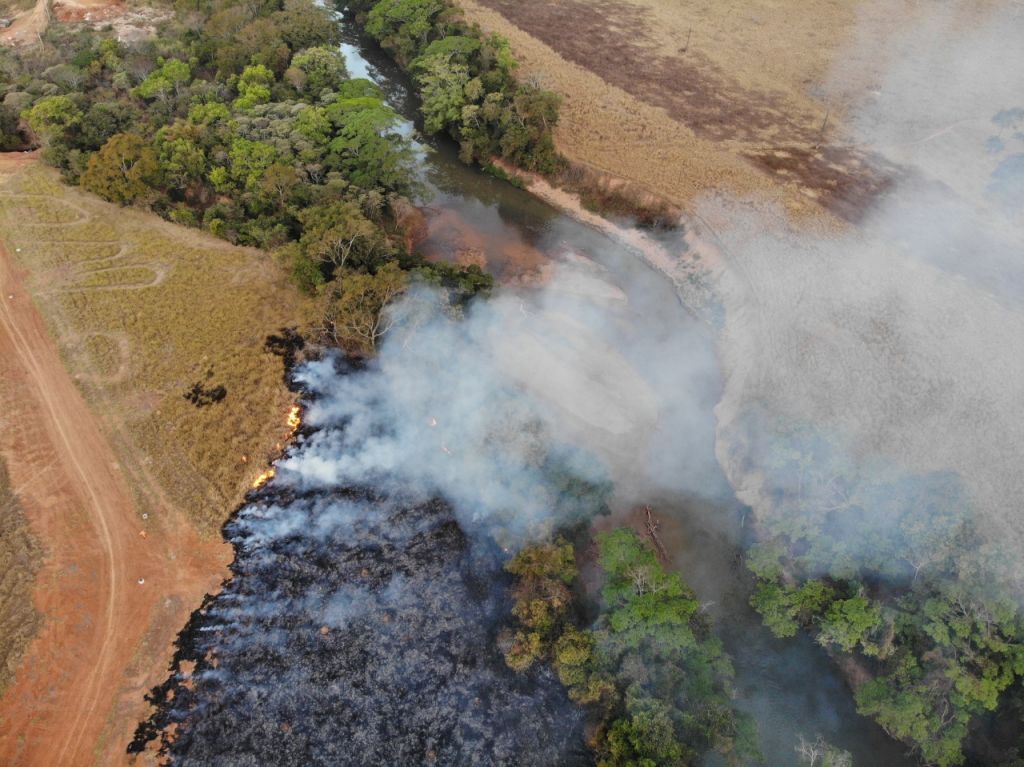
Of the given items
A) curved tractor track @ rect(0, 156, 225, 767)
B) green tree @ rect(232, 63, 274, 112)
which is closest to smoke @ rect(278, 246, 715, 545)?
curved tractor track @ rect(0, 156, 225, 767)

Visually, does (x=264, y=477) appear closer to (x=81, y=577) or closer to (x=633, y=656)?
(x=81, y=577)

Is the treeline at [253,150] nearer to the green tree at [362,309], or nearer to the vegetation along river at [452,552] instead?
the green tree at [362,309]

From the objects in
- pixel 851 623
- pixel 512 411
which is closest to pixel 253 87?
pixel 512 411

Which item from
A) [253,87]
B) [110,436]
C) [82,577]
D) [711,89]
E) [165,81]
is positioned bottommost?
[82,577]

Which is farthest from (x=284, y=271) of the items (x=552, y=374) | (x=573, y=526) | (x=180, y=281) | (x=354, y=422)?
(x=573, y=526)

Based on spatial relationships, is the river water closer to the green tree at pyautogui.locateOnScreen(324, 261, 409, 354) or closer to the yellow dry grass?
the green tree at pyautogui.locateOnScreen(324, 261, 409, 354)

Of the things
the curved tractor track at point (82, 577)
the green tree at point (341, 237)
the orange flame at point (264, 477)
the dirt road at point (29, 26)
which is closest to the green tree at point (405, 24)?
the green tree at point (341, 237)
